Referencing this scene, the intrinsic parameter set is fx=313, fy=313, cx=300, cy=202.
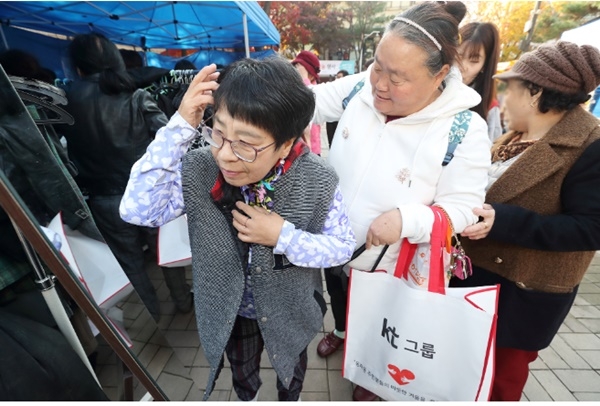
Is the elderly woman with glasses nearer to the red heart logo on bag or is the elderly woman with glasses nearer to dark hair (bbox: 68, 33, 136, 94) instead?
the red heart logo on bag

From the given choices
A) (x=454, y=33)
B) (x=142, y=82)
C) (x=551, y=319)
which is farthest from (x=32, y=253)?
(x=142, y=82)

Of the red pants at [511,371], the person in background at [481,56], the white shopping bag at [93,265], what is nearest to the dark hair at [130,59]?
the white shopping bag at [93,265]

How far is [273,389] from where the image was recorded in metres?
2.11

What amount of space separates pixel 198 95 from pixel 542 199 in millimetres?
1522

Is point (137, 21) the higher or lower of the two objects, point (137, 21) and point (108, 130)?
the higher

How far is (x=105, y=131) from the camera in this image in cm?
222

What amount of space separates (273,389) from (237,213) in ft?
5.17

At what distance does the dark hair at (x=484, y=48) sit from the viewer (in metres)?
2.11

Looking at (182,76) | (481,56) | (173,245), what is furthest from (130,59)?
(481,56)

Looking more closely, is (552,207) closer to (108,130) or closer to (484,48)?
(484,48)

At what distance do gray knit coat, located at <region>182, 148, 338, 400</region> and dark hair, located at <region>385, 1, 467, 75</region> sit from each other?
0.56 meters

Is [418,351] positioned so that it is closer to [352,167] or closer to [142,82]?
[352,167]

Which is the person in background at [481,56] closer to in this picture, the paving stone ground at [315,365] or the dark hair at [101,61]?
the paving stone ground at [315,365]

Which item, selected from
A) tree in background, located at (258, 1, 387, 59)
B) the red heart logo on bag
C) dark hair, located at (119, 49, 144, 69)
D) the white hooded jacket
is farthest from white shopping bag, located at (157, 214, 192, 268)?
tree in background, located at (258, 1, 387, 59)
